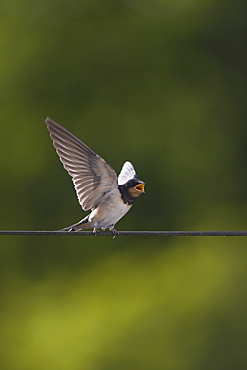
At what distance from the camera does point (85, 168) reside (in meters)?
3.99

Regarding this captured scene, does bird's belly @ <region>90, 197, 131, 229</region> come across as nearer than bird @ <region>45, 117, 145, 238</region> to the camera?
No

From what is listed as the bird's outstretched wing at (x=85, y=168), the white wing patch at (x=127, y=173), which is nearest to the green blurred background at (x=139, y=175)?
the white wing patch at (x=127, y=173)

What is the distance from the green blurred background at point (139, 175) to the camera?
8.45 m

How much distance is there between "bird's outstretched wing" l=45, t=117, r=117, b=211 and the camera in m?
3.80

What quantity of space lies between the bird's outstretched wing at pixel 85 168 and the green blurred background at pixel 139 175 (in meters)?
4.32

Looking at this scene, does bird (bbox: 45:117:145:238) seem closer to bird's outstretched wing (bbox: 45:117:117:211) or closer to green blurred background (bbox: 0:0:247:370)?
bird's outstretched wing (bbox: 45:117:117:211)

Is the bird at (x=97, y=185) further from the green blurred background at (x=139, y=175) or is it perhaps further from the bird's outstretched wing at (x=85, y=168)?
the green blurred background at (x=139, y=175)

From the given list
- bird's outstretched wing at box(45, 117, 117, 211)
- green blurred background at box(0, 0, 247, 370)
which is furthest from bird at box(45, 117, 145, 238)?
green blurred background at box(0, 0, 247, 370)

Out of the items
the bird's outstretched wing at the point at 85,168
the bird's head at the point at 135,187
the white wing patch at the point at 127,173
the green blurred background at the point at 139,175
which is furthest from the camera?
the green blurred background at the point at 139,175

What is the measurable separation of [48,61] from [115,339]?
3.56m

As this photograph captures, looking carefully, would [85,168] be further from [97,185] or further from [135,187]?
[135,187]

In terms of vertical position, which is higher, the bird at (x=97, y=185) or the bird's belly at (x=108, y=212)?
the bird at (x=97, y=185)

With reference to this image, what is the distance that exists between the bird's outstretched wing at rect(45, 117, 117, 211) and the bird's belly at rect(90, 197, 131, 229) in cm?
8

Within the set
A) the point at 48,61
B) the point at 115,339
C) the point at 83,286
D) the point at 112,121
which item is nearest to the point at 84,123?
the point at 112,121
